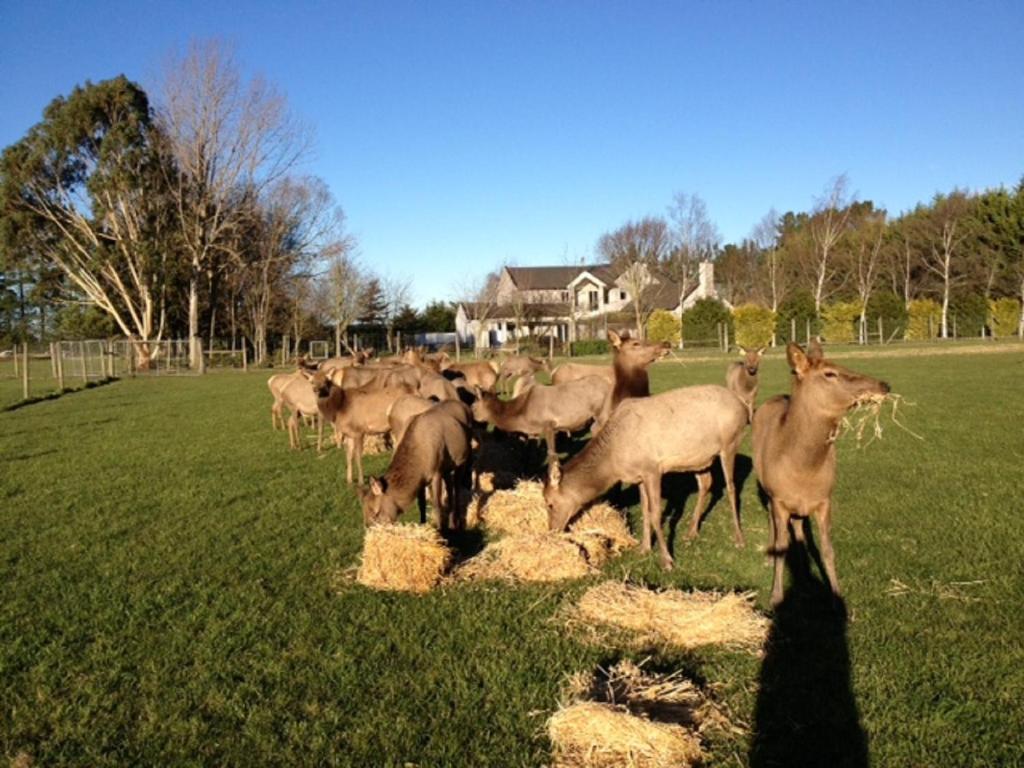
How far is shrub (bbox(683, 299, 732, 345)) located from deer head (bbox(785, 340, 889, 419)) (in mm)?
56967

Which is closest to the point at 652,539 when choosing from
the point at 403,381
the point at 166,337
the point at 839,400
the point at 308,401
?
the point at 839,400

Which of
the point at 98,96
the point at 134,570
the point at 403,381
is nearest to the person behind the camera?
the point at 134,570

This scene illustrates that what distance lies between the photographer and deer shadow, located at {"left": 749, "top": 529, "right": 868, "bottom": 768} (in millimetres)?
4574

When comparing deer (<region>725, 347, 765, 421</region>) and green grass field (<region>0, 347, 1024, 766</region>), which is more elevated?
deer (<region>725, 347, 765, 421</region>)

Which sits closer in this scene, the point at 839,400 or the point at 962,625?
the point at 962,625

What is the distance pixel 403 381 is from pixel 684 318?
52217 mm

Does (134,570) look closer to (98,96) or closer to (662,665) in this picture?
(662,665)

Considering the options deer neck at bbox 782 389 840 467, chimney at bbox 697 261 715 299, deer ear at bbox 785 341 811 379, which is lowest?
deer neck at bbox 782 389 840 467

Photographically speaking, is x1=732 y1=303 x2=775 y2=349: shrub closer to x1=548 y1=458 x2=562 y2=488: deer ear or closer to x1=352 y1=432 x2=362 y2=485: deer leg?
x1=352 y1=432 x2=362 y2=485: deer leg

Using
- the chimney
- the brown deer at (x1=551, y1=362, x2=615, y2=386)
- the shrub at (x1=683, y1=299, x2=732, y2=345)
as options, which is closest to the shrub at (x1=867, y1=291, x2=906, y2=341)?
the shrub at (x1=683, y1=299, x2=732, y2=345)

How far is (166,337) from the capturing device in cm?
6303

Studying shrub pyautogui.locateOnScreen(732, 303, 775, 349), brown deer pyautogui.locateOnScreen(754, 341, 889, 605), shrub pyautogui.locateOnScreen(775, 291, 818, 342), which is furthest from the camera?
shrub pyautogui.locateOnScreen(775, 291, 818, 342)

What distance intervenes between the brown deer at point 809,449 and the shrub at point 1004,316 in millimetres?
69019

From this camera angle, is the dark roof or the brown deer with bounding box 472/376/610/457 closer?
the brown deer with bounding box 472/376/610/457
